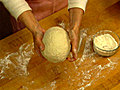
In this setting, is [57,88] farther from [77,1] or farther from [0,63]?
[77,1]

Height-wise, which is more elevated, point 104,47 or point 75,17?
point 75,17

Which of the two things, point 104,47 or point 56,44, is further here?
point 104,47

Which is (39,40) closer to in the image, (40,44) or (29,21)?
(40,44)

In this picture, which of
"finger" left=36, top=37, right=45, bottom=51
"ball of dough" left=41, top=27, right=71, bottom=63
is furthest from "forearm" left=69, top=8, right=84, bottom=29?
"finger" left=36, top=37, right=45, bottom=51

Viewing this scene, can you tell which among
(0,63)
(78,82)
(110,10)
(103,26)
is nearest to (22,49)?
(0,63)

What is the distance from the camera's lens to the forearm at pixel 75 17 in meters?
1.05

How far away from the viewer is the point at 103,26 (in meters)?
1.23

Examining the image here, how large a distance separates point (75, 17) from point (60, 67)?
33 centimetres

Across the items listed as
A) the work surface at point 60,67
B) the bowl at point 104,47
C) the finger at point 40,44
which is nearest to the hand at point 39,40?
the finger at point 40,44

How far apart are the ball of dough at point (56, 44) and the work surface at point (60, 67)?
5.8 inches

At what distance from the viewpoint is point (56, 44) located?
0.95m

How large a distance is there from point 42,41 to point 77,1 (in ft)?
1.12

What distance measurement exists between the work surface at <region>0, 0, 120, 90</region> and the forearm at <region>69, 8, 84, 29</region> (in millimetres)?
164

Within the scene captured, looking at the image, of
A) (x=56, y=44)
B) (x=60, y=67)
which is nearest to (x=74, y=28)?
(x=56, y=44)
